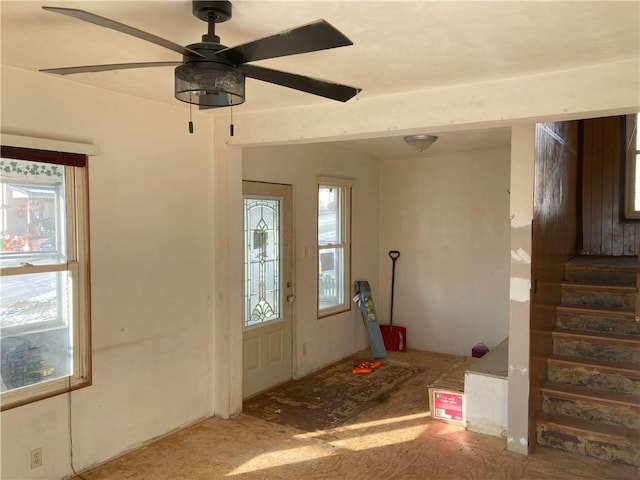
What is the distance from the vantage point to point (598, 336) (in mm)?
4020

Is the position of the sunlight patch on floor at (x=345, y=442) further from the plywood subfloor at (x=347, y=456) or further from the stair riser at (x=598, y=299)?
the stair riser at (x=598, y=299)

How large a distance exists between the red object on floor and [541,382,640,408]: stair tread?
252 cm

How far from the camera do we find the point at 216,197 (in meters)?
4.09

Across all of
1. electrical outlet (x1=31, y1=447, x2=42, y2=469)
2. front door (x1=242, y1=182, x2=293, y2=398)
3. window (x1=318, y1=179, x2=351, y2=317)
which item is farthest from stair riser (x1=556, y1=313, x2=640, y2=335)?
electrical outlet (x1=31, y1=447, x2=42, y2=469)

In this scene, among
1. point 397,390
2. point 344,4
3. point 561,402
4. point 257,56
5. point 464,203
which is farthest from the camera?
point 464,203

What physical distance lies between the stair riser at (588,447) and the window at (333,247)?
2.64 metres

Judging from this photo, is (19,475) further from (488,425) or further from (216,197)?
(488,425)

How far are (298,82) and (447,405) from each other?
10.1 ft

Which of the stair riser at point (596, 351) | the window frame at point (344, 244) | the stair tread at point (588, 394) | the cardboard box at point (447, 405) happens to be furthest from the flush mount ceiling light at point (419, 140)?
the stair tread at point (588, 394)

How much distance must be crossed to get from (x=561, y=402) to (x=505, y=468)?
809mm

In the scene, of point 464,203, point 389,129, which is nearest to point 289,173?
point 389,129

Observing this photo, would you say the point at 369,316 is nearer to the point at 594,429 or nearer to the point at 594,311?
the point at 594,311

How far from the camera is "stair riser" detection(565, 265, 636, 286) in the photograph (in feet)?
15.2

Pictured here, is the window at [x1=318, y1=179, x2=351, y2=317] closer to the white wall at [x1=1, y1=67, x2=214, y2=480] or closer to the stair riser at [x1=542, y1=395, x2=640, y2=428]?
the white wall at [x1=1, y1=67, x2=214, y2=480]
